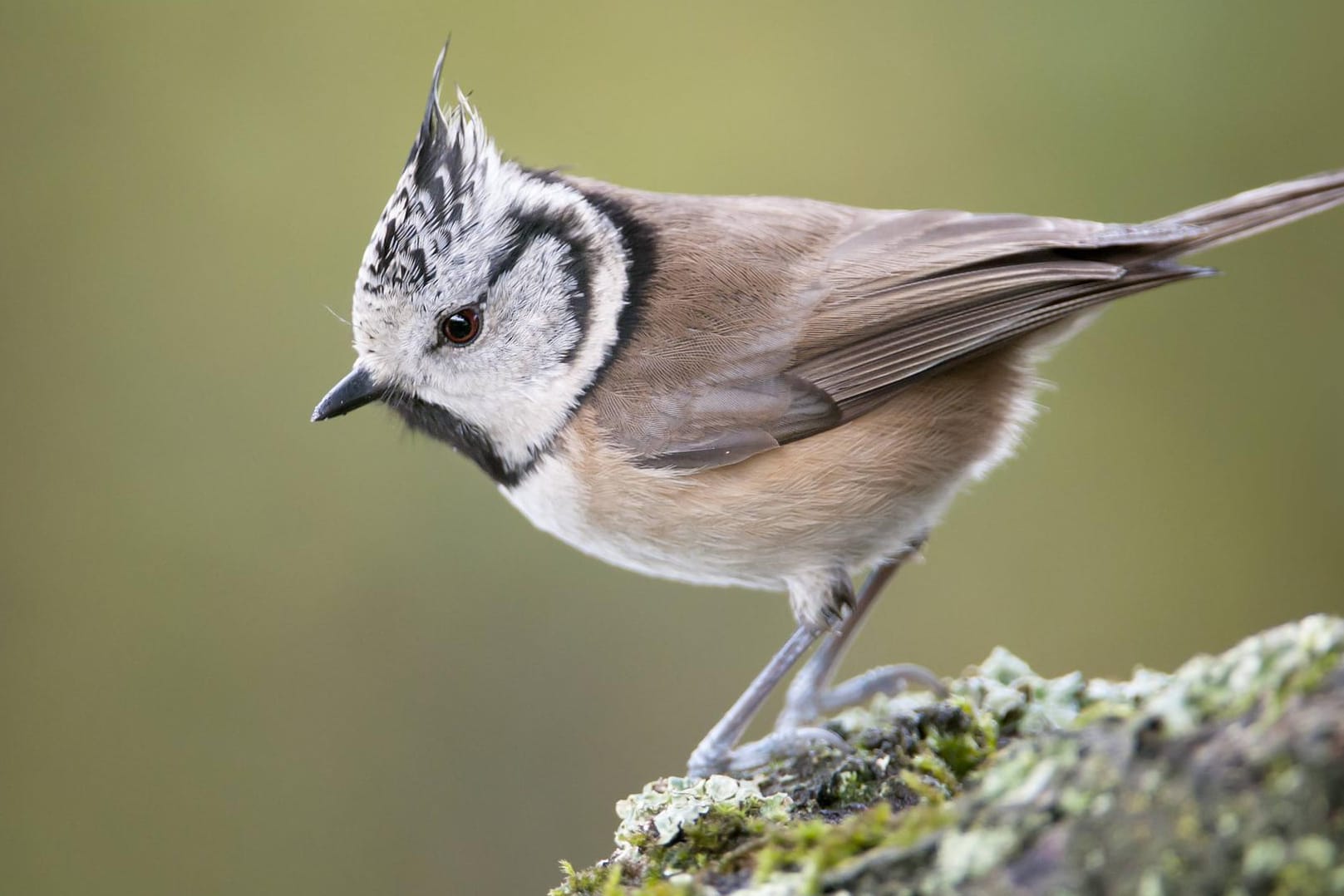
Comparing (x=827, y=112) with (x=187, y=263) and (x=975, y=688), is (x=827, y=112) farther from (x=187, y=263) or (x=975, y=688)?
(x=975, y=688)

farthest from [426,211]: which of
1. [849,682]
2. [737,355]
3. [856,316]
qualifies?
[849,682]

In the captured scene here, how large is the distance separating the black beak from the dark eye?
23cm

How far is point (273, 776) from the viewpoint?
507cm

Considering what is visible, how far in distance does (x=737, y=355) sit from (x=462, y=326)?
0.72m

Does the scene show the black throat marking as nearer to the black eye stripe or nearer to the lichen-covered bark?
the black eye stripe

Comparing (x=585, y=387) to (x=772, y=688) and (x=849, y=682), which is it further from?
(x=849, y=682)

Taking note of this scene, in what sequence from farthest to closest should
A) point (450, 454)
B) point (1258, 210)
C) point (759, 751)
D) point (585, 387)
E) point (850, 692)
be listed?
point (450, 454), point (850, 692), point (585, 387), point (1258, 210), point (759, 751)

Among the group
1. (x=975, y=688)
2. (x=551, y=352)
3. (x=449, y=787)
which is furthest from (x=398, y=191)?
(x=449, y=787)

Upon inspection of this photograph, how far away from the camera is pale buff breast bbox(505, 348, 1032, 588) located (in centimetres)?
292

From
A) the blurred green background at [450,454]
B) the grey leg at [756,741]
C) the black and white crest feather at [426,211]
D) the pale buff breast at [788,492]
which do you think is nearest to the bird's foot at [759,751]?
the grey leg at [756,741]

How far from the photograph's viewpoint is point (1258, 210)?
2.90m

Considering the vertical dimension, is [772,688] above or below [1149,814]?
above

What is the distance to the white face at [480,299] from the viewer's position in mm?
2994

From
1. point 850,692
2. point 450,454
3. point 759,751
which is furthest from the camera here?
point 450,454
